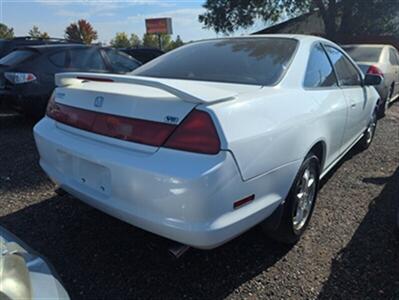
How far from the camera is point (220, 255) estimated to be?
8.80 feet

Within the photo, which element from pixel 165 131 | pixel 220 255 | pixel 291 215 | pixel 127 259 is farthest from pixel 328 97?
pixel 127 259

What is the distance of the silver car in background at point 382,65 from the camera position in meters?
7.27

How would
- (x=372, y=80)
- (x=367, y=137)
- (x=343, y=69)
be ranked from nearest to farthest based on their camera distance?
(x=343, y=69) < (x=372, y=80) < (x=367, y=137)

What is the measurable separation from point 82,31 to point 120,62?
199 feet

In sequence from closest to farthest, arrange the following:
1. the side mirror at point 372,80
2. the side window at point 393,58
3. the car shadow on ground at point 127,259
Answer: the car shadow on ground at point 127,259
the side mirror at point 372,80
the side window at point 393,58

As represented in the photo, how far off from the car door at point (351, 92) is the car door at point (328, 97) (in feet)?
0.53

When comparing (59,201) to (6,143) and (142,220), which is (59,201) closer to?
(142,220)

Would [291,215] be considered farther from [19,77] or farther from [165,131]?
[19,77]

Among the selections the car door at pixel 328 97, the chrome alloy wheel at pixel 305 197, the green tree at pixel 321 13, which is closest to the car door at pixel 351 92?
the car door at pixel 328 97

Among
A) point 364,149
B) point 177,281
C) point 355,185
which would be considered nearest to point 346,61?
point 355,185

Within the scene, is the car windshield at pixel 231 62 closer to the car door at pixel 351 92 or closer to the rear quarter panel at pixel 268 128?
the rear quarter panel at pixel 268 128

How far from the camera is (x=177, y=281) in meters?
2.39

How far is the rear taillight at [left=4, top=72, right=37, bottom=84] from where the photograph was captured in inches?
235

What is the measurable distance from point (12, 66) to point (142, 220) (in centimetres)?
505
